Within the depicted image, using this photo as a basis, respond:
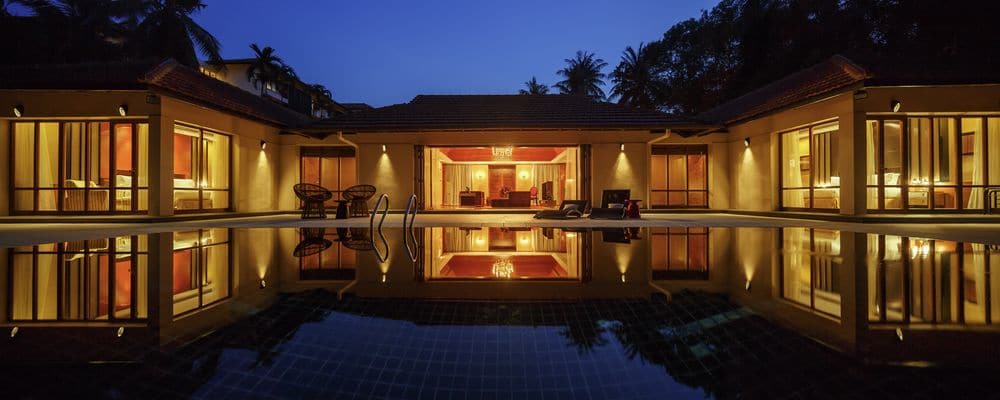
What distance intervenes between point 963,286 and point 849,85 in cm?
750

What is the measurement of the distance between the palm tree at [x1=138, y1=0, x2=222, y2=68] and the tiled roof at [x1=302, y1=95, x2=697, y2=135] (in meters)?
14.4

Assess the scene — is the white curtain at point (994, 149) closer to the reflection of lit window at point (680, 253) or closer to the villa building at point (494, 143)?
the villa building at point (494, 143)

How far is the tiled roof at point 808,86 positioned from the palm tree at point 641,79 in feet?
58.6

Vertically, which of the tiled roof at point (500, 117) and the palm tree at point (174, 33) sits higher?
the palm tree at point (174, 33)

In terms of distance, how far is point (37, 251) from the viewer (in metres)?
4.73

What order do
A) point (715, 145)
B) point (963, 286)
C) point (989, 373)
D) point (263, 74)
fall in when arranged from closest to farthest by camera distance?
point (989, 373)
point (963, 286)
point (715, 145)
point (263, 74)

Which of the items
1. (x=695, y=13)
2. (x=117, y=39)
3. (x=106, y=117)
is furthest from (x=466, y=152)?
(x=695, y=13)

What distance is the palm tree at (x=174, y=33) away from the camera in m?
21.7

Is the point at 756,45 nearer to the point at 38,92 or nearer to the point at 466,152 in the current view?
the point at 466,152

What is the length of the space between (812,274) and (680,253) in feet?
5.19

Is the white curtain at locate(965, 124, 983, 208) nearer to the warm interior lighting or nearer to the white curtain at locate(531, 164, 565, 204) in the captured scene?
the warm interior lighting

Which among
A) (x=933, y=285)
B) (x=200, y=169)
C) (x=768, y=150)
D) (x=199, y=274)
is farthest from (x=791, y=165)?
(x=200, y=169)

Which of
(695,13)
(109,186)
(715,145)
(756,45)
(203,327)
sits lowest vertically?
(203,327)

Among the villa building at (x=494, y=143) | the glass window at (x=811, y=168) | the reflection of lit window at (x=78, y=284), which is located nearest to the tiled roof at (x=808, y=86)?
Result: the villa building at (x=494, y=143)
